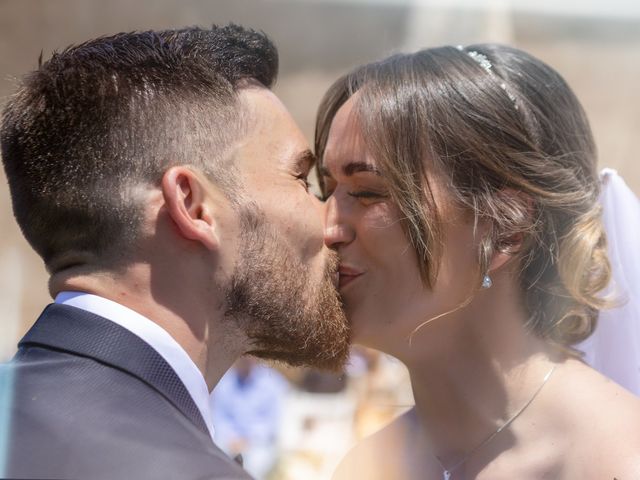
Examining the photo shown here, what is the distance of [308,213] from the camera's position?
8.34ft

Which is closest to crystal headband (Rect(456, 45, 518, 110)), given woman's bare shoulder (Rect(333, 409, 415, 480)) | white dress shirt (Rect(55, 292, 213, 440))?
woman's bare shoulder (Rect(333, 409, 415, 480))

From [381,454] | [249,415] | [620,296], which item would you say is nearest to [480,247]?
[620,296]

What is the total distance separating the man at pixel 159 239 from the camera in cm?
177

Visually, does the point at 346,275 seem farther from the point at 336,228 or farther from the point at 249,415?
the point at 249,415

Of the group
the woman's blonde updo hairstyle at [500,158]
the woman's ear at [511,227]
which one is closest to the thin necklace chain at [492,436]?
the woman's blonde updo hairstyle at [500,158]

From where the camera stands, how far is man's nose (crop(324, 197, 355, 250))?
108 inches

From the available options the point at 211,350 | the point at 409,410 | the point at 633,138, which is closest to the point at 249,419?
the point at 409,410

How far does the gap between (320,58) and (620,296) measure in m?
6.81

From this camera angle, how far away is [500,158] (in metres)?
2.72

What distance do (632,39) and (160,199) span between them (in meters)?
7.49

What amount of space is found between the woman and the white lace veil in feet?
0.79

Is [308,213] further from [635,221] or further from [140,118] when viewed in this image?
[635,221]

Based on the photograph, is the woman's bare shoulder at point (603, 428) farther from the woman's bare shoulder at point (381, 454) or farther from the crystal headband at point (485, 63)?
the crystal headband at point (485, 63)

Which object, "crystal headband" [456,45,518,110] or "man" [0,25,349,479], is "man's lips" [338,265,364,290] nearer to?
"man" [0,25,349,479]
